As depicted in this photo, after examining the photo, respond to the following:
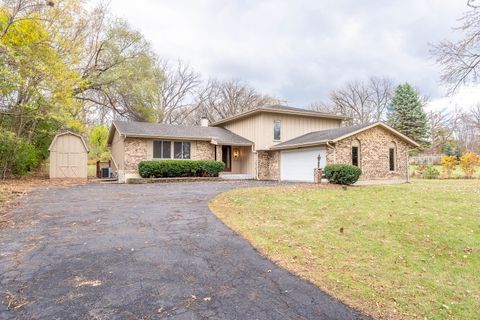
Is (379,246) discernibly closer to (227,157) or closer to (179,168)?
(179,168)

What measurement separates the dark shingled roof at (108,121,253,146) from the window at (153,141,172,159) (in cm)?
67

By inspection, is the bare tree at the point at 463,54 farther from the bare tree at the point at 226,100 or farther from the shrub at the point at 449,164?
the bare tree at the point at 226,100

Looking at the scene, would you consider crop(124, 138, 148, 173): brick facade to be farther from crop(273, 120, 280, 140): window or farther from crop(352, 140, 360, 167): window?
crop(352, 140, 360, 167): window

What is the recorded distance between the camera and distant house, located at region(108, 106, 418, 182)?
651 inches

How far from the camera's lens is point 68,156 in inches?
681

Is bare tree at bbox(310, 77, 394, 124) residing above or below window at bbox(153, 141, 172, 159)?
above

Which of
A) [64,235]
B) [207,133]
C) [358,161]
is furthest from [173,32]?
[64,235]

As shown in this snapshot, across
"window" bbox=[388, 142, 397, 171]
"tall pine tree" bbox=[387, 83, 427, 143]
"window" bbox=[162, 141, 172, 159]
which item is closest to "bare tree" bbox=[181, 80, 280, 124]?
"tall pine tree" bbox=[387, 83, 427, 143]

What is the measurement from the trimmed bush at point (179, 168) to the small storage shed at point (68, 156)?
399 cm

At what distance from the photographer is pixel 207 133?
818 inches

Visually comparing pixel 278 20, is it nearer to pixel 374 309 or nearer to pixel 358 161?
pixel 358 161

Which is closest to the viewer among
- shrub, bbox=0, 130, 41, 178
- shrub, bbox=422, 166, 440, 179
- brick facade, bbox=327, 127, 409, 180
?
shrub, bbox=0, 130, 41, 178

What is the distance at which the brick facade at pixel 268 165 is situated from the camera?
19.8 metres

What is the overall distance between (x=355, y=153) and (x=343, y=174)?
10.8 feet
